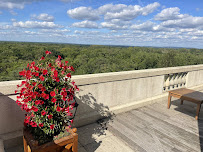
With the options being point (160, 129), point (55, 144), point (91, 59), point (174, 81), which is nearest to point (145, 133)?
point (160, 129)

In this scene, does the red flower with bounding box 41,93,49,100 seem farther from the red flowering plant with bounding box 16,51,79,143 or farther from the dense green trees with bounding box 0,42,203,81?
the dense green trees with bounding box 0,42,203,81

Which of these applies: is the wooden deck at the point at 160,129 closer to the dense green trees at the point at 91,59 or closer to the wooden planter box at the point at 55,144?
the wooden planter box at the point at 55,144

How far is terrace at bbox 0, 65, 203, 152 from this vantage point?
282 cm

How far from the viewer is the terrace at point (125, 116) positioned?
111 inches

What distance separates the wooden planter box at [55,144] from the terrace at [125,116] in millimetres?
439

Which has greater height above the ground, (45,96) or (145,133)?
(45,96)

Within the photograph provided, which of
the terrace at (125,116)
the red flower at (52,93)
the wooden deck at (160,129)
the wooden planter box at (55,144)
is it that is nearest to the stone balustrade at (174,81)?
the terrace at (125,116)

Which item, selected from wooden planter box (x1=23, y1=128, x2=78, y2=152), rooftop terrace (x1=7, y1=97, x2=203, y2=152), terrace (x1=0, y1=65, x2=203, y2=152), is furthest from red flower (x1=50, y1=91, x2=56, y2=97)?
rooftop terrace (x1=7, y1=97, x2=203, y2=152)

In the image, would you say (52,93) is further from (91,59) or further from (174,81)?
(91,59)

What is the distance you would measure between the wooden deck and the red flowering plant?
1543 millimetres

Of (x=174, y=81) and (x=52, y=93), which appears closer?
(x=52, y=93)

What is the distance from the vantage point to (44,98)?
6.51ft

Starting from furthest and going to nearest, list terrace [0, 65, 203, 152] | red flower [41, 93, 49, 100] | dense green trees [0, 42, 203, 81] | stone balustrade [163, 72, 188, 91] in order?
1. dense green trees [0, 42, 203, 81]
2. stone balustrade [163, 72, 188, 91]
3. terrace [0, 65, 203, 152]
4. red flower [41, 93, 49, 100]

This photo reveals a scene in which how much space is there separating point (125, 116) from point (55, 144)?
2.41 meters
